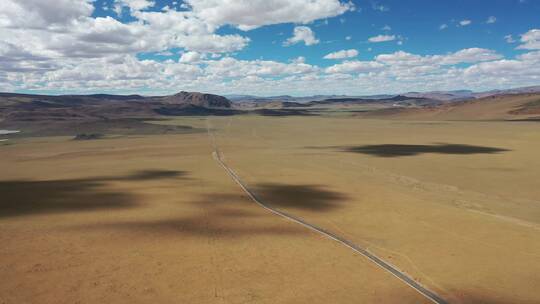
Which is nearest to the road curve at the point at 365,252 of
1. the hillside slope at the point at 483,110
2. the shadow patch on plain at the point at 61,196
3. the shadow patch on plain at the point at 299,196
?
Result: the shadow patch on plain at the point at 299,196

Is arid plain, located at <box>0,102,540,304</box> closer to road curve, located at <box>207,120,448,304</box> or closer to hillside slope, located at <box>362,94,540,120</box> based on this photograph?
road curve, located at <box>207,120,448,304</box>

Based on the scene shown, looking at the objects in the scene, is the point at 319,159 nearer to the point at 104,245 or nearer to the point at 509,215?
the point at 509,215

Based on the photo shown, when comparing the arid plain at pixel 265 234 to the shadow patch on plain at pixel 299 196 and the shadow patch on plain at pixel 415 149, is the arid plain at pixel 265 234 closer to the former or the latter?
the shadow patch on plain at pixel 299 196

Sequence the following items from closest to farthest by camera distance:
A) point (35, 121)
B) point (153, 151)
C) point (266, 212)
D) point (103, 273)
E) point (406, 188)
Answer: point (103, 273) < point (266, 212) < point (406, 188) < point (153, 151) < point (35, 121)

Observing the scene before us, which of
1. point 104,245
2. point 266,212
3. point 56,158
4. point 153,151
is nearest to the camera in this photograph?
point 104,245

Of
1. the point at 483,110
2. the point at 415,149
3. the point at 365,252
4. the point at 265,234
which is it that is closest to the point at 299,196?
the point at 265,234

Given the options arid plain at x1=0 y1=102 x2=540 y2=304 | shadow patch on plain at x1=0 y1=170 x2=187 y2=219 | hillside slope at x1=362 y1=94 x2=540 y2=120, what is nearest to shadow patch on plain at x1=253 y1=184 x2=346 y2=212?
arid plain at x1=0 y1=102 x2=540 y2=304

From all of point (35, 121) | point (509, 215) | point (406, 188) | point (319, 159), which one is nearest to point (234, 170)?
point (319, 159)

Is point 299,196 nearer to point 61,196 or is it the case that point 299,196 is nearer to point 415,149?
point 61,196
